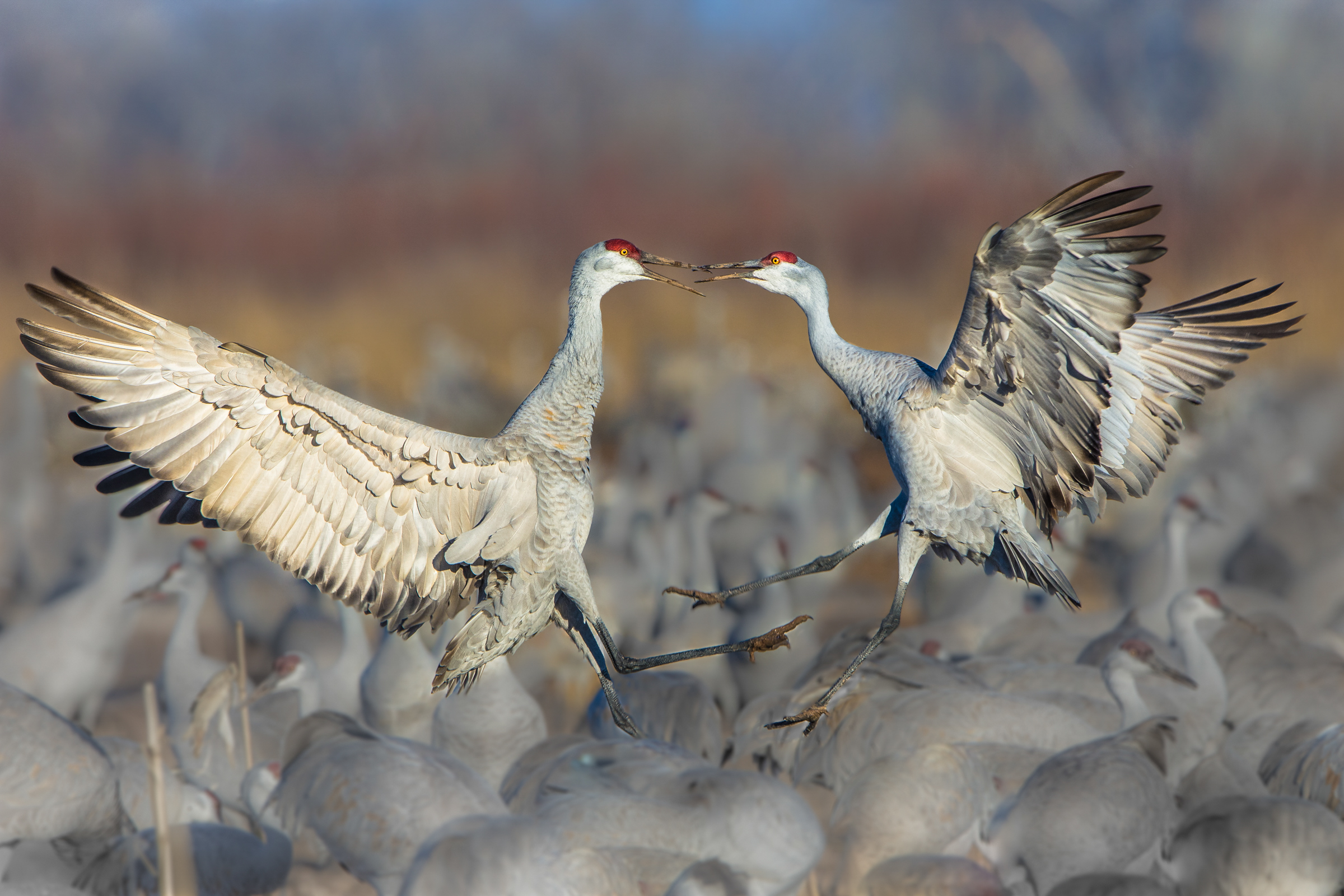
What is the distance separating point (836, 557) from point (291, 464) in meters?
1.66

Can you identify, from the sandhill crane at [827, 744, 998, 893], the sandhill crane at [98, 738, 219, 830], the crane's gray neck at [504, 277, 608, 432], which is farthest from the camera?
the sandhill crane at [98, 738, 219, 830]

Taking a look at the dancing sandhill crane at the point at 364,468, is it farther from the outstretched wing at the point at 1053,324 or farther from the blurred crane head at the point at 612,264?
the outstretched wing at the point at 1053,324

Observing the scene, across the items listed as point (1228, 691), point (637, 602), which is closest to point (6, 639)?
point (637, 602)

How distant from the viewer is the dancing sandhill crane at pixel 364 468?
3.27 meters

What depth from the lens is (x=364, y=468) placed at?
3.45 meters

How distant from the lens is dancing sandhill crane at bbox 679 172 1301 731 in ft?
10.8

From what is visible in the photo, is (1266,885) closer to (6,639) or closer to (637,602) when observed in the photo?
(637,602)

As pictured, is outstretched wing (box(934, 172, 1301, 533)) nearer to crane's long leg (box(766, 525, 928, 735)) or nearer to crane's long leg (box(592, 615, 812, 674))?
crane's long leg (box(766, 525, 928, 735))

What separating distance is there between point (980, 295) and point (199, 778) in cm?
445

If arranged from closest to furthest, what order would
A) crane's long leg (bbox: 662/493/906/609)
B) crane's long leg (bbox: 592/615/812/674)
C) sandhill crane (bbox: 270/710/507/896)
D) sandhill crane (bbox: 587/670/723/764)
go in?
crane's long leg (bbox: 592/615/812/674) → crane's long leg (bbox: 662/493/906/609) → sandhill crane (bbox: 270/710/507/896) → sandhill crane (bbox: 587/670/723/764)

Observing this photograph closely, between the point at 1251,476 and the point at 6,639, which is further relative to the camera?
the point at 1251,476

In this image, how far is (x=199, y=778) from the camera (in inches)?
→ 243

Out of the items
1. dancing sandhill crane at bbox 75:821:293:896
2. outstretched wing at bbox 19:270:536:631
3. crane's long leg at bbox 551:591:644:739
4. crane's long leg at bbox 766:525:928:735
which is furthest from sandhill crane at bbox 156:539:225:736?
crane's long leg at bbox 766:525:928:735

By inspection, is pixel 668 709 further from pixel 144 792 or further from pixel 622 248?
pixel 622 248
